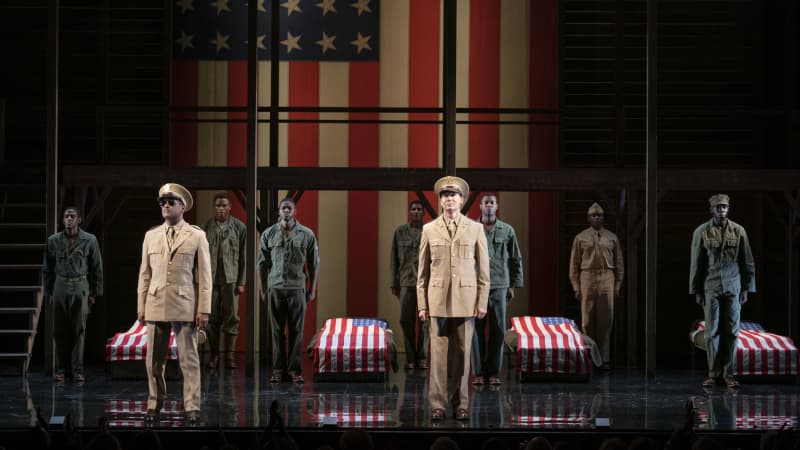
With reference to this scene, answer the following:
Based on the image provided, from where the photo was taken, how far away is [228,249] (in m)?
12.2

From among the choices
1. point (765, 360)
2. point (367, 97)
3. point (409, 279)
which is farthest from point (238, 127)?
point (765, 360)

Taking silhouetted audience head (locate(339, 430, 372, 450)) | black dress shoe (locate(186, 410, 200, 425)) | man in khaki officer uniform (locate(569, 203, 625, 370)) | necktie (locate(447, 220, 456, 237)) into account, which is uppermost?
necktie (locate(447, 220, 456, 237))

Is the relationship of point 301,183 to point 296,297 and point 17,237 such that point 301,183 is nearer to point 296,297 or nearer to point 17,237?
point 296,297

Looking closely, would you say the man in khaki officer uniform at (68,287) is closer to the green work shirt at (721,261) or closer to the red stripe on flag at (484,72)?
the red stripe on flag at (484,72)

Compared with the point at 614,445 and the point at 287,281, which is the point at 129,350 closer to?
the point at 287,281

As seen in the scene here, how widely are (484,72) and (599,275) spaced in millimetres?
3428

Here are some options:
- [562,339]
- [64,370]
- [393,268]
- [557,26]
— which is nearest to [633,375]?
[562,339]

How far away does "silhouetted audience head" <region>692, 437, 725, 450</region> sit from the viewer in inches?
166

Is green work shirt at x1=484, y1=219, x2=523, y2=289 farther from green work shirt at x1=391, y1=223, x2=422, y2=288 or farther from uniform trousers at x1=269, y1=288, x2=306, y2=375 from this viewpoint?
uniform trousers at x1=269, y1=288, x2=306, y2=375

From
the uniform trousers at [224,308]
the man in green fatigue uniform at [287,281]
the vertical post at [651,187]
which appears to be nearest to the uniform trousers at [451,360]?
the man in green fatigue uniform at [287,281]

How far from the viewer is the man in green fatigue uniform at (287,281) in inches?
425

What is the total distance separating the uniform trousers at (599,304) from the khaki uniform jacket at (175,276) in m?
Answer: 4.95

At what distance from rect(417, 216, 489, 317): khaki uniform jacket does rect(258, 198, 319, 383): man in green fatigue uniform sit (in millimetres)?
2296

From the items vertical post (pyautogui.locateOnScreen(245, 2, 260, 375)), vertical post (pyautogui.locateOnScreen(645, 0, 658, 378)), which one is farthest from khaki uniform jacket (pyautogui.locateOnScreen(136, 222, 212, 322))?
vertical post (pyautogui.locateOnScreen(645, 0, 658, 378))
